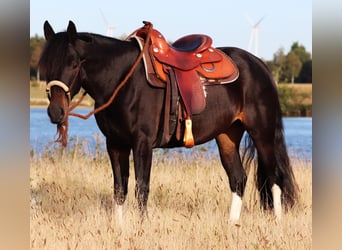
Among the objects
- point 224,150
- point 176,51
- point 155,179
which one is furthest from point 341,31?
point 155,179

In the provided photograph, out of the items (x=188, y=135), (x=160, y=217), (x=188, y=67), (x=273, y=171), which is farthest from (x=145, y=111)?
(x=273, y=171)

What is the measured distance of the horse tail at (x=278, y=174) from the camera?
6.07 meters

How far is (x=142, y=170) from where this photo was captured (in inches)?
195

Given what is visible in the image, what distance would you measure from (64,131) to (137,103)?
69 cm

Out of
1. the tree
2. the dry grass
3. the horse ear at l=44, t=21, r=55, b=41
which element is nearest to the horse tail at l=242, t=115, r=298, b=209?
the dry grass

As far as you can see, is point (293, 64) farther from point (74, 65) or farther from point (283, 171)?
point (74, 65)

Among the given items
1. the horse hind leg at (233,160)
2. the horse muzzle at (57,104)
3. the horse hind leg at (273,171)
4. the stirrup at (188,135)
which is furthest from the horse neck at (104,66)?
the horse hind leg at (273,171)

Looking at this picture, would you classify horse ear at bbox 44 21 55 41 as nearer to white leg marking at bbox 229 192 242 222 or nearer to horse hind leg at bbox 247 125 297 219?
horse hind leg at bbox 247 125 297 219

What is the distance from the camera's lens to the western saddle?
5141mm

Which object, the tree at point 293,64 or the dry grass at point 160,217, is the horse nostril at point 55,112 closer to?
the dry grass at point 160,217

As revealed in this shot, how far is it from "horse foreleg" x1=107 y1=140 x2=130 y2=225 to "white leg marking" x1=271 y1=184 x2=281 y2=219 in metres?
1.68

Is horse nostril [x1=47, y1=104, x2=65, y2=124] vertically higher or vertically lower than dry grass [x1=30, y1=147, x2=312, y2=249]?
higher

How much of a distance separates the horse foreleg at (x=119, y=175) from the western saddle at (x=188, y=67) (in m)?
0.60

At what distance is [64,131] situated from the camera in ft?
15.7
